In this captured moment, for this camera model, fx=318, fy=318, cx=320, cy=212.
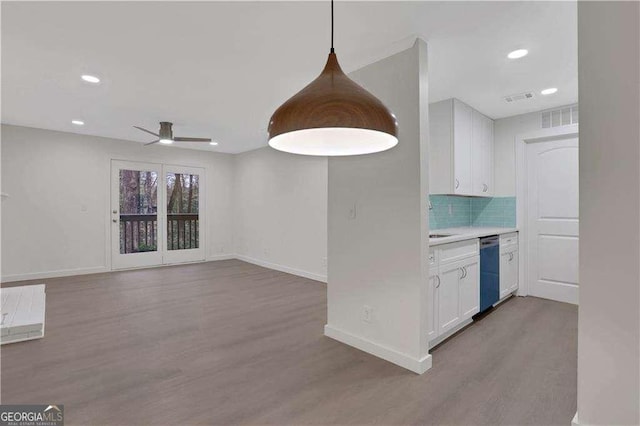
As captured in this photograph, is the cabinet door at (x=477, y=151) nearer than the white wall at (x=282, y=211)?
Yes

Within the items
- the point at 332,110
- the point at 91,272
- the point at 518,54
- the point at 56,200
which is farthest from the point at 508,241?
the point at 56,200

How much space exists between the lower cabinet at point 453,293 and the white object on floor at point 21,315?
106 inches

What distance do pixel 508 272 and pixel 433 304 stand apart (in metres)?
2.06

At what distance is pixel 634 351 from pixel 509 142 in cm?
391

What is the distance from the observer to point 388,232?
8.42 ft

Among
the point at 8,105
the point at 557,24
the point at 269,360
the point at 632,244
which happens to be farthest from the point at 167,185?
the point at 632,244

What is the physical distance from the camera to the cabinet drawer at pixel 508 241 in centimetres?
392

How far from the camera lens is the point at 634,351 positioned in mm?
1146

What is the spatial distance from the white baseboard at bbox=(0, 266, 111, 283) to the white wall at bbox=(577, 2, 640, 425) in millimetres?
6844

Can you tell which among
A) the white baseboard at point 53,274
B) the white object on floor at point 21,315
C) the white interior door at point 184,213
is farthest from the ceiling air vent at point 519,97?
the white baseboard at point 53,274

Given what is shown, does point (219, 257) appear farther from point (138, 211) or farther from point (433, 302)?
point (433, 302)

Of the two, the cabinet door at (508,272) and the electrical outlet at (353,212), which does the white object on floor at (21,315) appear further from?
the cabinet door at (508,272)

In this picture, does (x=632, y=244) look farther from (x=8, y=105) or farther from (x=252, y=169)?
(x=252, y=169)

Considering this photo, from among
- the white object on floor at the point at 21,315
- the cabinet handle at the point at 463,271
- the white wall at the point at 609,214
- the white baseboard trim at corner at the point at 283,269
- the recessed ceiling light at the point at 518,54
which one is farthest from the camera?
the white baseboard trim at corner at the point at 283,269
